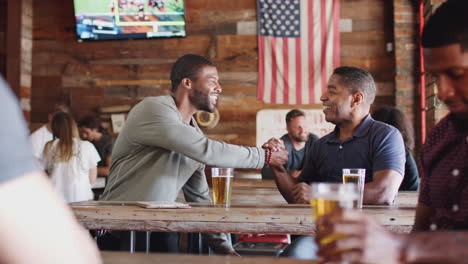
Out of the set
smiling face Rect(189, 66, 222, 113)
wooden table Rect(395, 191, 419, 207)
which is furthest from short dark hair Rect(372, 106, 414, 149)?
smiling face Rect(189, 66, 222, 113)

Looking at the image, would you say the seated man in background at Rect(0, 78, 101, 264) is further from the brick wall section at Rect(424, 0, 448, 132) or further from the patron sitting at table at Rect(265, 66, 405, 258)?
the brick wall section at Rect(424, 0, 448, 132)

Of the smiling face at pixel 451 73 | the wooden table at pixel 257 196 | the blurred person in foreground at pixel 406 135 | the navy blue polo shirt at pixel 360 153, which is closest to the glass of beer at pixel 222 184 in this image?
the navy blue polo shirt at pixel 360 153

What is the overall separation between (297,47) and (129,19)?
1.95 metres

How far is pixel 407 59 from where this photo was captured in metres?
5.67

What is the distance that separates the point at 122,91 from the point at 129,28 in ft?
2.53

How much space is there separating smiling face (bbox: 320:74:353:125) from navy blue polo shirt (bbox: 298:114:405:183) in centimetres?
9

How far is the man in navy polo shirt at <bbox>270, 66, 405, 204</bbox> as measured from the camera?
217 centimetres

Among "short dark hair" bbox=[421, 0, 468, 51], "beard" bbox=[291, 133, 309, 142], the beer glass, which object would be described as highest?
"short dark hair" bbox=[421, 0, 468, 51]

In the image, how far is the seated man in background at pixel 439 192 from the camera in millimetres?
777

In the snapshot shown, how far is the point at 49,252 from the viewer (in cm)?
56

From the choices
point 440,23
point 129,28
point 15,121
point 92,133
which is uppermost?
point 129,28

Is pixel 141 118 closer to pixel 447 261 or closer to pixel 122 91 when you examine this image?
pixel 447 261

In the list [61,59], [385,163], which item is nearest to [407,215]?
[385,163]

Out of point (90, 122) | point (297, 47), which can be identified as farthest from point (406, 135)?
point (90, 122)
